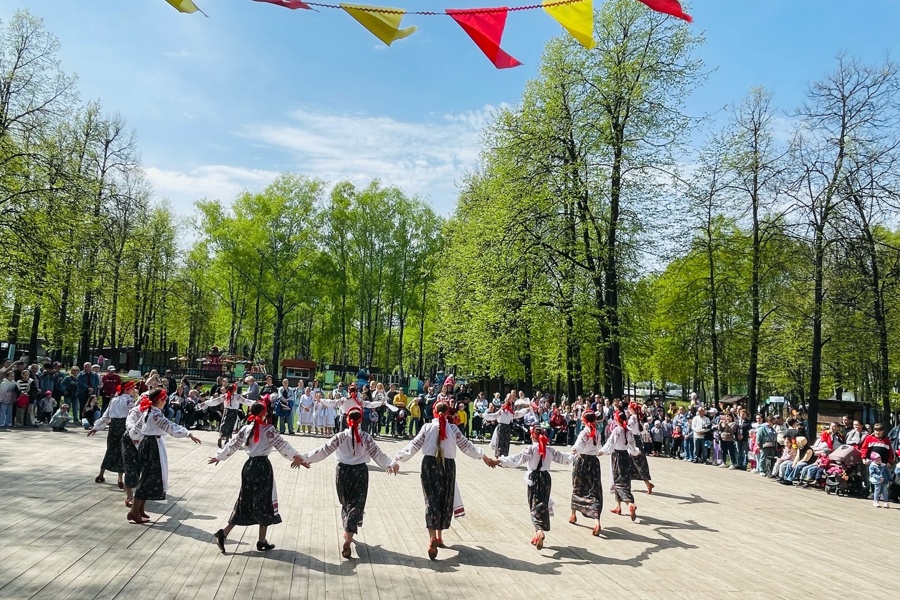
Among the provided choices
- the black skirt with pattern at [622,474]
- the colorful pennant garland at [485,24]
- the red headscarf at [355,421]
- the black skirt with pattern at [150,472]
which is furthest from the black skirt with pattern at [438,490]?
the colorful pennant garland at [485,24]

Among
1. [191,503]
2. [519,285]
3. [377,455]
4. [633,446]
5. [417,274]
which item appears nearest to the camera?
[377,455]

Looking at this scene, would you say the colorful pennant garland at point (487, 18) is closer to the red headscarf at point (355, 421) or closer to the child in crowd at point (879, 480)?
the red headscarf at point (355, 421)

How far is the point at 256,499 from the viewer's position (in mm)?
7312

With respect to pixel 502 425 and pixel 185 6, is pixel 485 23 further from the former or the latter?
pixel 502 425

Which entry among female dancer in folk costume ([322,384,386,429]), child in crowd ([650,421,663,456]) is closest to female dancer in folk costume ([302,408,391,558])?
female dancer in folk costume ([322,384,386,429])

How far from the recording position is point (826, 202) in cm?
1984

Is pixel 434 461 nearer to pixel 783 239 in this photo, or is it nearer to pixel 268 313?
pixel 783 239

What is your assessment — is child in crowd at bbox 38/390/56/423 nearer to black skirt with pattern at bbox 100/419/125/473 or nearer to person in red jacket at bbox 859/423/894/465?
black skirt with pattern at bbox 100/419/125/473

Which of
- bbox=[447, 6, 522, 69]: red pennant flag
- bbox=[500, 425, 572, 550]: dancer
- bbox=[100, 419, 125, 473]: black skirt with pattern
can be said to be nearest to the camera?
bbox=[447, 6, 522, 69]: red pennant flag

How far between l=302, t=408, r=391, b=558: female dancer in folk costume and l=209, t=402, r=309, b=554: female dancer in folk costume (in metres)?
0.44

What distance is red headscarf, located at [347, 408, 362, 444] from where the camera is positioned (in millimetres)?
7387

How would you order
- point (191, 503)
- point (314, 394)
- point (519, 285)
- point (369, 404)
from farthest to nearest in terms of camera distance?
point (519, 285) < point (314, 394) < point (369, 404) < point (191, 503)

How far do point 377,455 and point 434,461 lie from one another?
75 centimetres

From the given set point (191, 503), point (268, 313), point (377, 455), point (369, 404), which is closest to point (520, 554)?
point (377, 455)
